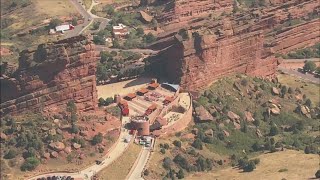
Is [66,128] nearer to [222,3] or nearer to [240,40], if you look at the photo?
[240,40]

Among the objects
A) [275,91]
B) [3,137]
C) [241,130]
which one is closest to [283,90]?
[275,91]

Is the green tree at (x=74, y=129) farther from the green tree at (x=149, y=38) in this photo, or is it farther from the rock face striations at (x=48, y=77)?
the green tree at (x=149, y=38)

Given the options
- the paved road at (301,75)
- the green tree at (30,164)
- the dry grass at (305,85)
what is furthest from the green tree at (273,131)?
the green tree at (30,164)

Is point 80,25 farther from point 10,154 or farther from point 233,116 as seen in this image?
point 10,154

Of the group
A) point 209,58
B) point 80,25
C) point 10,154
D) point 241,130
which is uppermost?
point 209,58

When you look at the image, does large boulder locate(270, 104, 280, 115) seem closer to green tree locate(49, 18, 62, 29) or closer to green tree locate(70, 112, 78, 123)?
green tree locate(70, 112, 78, 123)

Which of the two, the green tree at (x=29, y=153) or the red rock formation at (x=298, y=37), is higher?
the green tree at (x=29, y=153)

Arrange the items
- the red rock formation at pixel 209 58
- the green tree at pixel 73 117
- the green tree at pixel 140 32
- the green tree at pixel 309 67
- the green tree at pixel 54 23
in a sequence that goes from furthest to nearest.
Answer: the green tree at pixel 54 23 < the green tree at pixel 140 32 < the green tree at pixel 309 67 < the red rock formation at pixel 209 58 < the green tree at pixel 73 117
